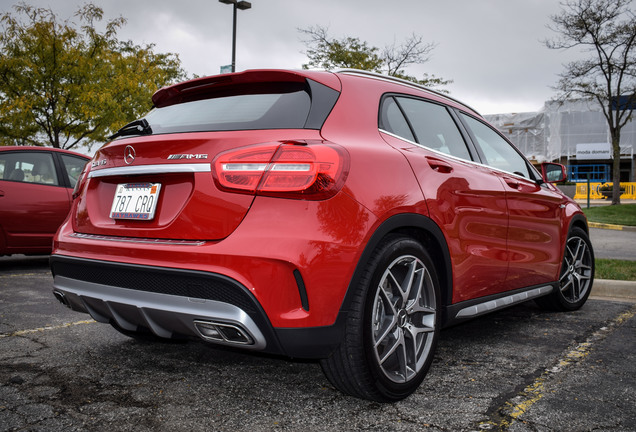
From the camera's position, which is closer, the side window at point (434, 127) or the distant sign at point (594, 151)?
the side window at point (434, 127)

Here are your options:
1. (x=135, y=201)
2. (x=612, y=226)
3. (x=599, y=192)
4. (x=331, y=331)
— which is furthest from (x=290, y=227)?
(x=599, y=192)

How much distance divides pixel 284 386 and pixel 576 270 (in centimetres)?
338

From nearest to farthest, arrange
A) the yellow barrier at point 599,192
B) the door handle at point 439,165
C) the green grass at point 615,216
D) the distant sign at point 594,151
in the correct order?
the door handle at point 439,165
the green grass at point 615,216
the yellow barrier at point 599,192
the distant sign at point 594,151

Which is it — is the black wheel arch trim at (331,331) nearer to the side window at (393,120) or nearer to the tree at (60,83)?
the side window at (393,120)

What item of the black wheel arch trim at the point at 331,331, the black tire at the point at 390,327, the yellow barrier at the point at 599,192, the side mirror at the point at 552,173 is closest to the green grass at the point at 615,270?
the side mirror at the point at 552,173

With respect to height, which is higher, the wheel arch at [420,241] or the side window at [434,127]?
the side window at [434,127]

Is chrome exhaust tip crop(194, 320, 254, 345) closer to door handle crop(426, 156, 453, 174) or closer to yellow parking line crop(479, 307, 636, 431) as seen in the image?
yellow parking line crop(479, 307, 636, 431)

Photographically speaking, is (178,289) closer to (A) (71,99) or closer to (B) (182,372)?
(B) (182,372)

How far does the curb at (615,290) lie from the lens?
5.97 m

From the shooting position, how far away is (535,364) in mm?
3443

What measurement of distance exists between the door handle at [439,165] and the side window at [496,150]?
771 millimetres

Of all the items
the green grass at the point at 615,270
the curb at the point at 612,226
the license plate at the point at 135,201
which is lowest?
the curb at the point at 612,226

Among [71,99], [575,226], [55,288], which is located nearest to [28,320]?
[55,288]

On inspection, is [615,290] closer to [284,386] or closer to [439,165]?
[439,165]
